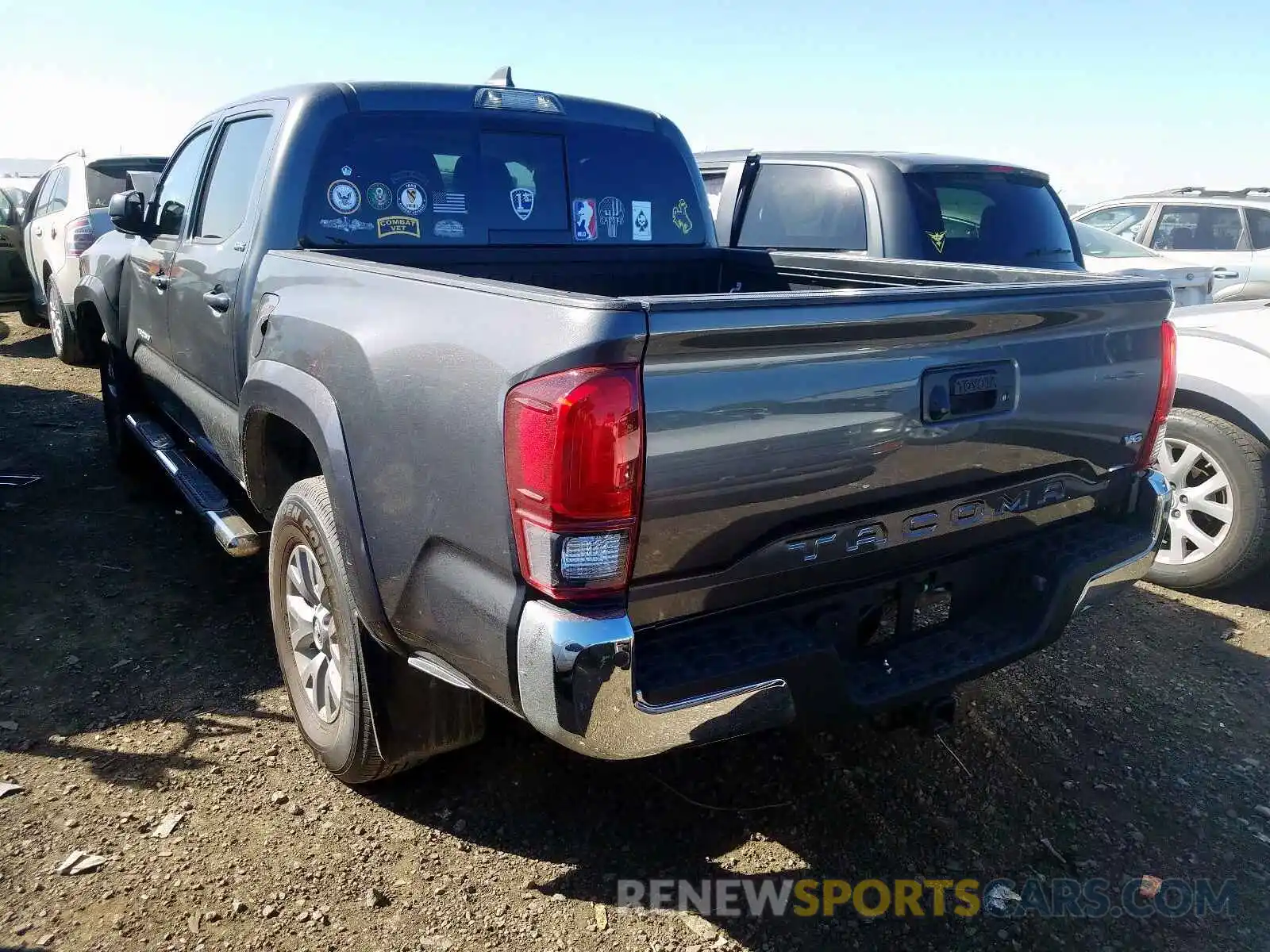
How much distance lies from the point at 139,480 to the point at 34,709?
8.49 feet

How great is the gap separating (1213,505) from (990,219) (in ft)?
6.88

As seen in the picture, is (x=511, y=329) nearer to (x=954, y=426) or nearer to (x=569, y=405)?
(x=569, y=405)

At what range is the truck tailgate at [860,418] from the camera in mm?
1872

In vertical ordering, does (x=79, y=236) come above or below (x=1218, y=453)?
above

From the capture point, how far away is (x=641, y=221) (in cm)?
392

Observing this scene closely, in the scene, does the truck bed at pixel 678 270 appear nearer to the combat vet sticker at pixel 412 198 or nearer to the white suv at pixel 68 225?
the combat vet sticker at pixel 412 198

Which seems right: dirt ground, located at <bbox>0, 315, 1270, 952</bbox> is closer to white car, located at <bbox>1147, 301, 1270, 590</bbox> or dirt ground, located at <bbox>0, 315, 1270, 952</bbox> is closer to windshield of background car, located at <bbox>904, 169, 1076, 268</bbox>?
white car, located at <bbox>1147, 301, 1270, 590</bbox>

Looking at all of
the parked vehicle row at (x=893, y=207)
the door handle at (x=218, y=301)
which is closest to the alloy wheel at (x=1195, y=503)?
the parked vehicle row at (x=893, y=207)

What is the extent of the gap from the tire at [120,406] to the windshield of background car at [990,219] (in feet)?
14.3

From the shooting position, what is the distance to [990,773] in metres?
3.05

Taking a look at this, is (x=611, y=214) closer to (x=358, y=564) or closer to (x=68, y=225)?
(x=358, y=564)

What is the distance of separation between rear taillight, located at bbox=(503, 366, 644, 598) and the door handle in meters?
1.90

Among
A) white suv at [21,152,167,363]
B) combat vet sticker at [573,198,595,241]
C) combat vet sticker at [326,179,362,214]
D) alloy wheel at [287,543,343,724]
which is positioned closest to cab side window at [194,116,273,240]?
combat vet sticker at [326,179,362,214]

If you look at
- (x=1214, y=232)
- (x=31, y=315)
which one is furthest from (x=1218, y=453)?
(x=31, y=315)
